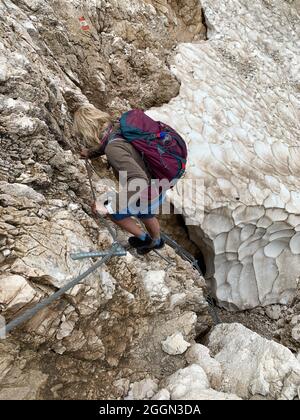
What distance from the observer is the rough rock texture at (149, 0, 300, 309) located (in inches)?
190

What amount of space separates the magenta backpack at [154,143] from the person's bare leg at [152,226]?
445 millimetres

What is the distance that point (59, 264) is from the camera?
2615 millimetres

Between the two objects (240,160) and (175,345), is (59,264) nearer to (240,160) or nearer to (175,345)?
(175,345)

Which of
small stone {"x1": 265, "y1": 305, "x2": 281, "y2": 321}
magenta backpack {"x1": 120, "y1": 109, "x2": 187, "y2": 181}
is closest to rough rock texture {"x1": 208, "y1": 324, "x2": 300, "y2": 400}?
magenta backpack {"x1": 120, "y1": 109, "x2": 187, "y2": 181}

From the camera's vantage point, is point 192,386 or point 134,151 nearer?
point 192,386

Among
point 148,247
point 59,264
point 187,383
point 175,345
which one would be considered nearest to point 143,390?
point 187,383

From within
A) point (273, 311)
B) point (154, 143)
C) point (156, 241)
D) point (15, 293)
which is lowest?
point (273, 311)

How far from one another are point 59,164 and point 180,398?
6.69 feet

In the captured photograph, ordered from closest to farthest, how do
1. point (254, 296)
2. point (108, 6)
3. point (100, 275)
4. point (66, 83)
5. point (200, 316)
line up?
point (100, 275)
point (200, 316)
point (66, 83)
point (108, 6)
point (254, 296)

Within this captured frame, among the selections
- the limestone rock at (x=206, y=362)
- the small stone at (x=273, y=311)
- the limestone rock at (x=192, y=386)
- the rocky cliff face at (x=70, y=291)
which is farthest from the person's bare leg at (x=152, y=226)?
the small stone at (x=273, y=311)

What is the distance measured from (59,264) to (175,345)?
1.14 meters

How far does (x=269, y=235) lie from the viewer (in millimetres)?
5102
